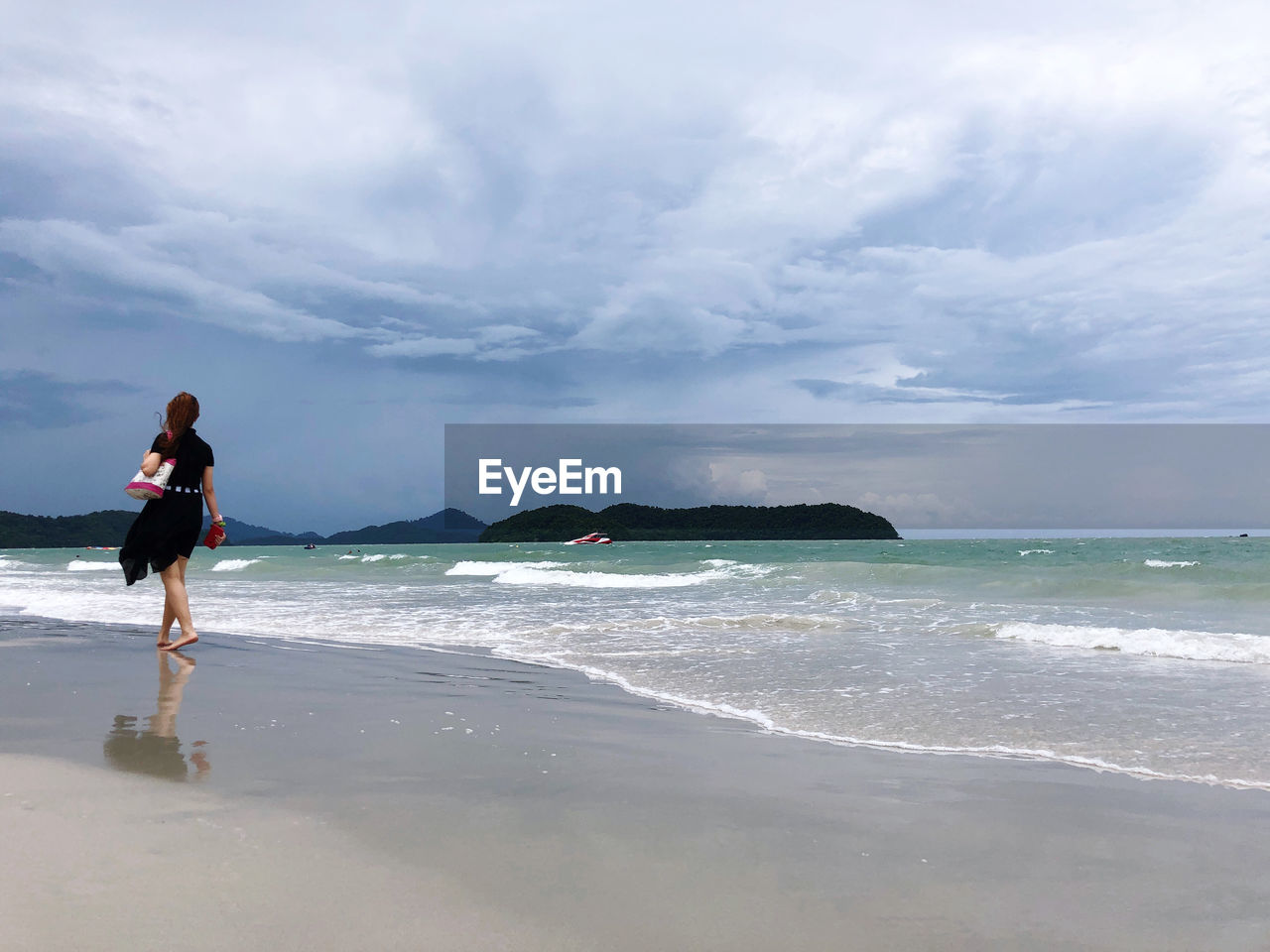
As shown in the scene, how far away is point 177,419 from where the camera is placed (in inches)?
257

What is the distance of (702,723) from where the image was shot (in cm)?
466

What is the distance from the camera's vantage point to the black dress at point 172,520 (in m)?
6.55

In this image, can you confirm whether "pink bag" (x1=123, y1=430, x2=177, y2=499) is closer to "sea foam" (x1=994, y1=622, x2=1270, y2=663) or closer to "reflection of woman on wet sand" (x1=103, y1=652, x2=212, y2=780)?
"reflection of woman on wet sand" (x1=103, y1=652, x2=212, y2=780)

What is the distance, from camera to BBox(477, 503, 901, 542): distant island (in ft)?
320

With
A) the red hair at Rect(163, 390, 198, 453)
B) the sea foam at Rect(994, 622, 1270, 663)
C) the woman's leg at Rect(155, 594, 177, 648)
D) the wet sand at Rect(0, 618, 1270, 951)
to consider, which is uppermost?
the red hair at Rect(163, 390, 198, 453)

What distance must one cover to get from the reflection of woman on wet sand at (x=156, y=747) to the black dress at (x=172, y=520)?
2007mm

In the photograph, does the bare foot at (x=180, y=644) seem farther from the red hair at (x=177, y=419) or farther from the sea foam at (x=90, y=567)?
the sea foam at (x=90, y=567)

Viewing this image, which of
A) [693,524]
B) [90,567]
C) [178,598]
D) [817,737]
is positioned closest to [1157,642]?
[817,737]

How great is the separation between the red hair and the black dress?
50 mm

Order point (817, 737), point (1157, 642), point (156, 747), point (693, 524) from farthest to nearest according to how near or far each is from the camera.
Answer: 1. point (693, 524)
2. point (1157, 642)
3. point (817, 737)
4. point (156, 747)

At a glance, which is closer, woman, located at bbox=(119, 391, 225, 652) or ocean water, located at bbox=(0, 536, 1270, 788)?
ocean water, located at bbox=(0, 536, 1270, 788)

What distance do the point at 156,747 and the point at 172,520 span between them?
11.2 feet

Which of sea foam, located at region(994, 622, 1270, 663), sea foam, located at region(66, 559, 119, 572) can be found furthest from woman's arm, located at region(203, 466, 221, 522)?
sea foam, located at region(66, 559, 119, 572)

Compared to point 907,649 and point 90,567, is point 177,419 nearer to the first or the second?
point 907,649
